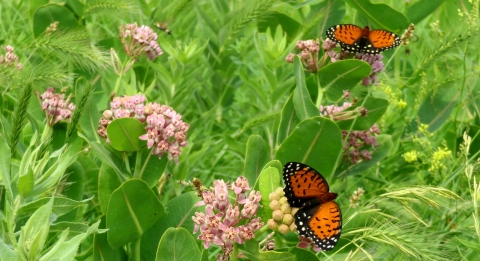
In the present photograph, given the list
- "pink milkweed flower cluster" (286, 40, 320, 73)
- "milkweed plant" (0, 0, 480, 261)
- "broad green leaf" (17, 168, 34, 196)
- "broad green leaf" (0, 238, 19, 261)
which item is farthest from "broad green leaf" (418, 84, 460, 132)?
"broad green leaf" (0, 238, 19, 261)

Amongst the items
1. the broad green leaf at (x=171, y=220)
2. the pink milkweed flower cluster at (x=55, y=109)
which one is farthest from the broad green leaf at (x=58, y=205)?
the pink milkweed flower cluster at (x=55, y=109)

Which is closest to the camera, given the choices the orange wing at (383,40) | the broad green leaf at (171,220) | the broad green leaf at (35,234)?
the broad green leaf at (35,234)

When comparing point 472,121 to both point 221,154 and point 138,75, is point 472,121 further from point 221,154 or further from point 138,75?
point 138,75

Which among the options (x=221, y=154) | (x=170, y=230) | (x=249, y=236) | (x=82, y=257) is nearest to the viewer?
(x=249, y=236)

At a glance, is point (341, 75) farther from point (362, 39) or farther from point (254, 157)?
point (254, 157)

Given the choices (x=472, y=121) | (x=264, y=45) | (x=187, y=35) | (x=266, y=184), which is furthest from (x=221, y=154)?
(x=266, y=184)

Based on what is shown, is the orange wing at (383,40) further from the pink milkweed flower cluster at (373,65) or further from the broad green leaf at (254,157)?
the broad green leaf at (254,157)
